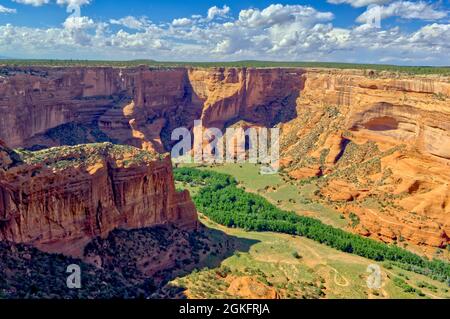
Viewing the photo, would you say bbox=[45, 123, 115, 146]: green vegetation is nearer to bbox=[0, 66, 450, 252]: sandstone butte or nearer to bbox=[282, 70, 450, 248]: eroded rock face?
bbox=[0, 66, 450, 252]: sandstone butte

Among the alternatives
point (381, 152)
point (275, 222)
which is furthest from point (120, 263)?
point (381, 152)

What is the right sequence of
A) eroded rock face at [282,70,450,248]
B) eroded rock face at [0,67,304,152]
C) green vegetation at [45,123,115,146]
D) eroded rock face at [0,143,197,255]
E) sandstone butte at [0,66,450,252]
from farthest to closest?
green vegetation at [45,123,115,146], eroded rock face at [0,67,304,152], eroded rock face at [282,70,450,248], sandstone butte at [0,66,450,252], eroded rock face at [0,143,197,255]

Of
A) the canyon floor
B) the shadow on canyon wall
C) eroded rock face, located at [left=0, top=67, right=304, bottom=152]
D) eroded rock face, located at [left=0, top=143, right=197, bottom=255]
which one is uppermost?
eroded rock face, located at [left=0, top=67, right=304, bottom=152]

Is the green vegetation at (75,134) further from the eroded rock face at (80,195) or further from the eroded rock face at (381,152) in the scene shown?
the eroded rock face at (80,195)

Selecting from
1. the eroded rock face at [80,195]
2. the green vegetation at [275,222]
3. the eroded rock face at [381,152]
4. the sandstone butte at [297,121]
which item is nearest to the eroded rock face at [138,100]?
the sandstone butte at [297,121]

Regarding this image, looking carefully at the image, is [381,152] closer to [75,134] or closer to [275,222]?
[275,222]

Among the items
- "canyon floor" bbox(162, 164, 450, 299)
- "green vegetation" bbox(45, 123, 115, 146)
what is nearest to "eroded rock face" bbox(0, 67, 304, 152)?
"green vegetation" bbox(45, 123, 115, 146)
